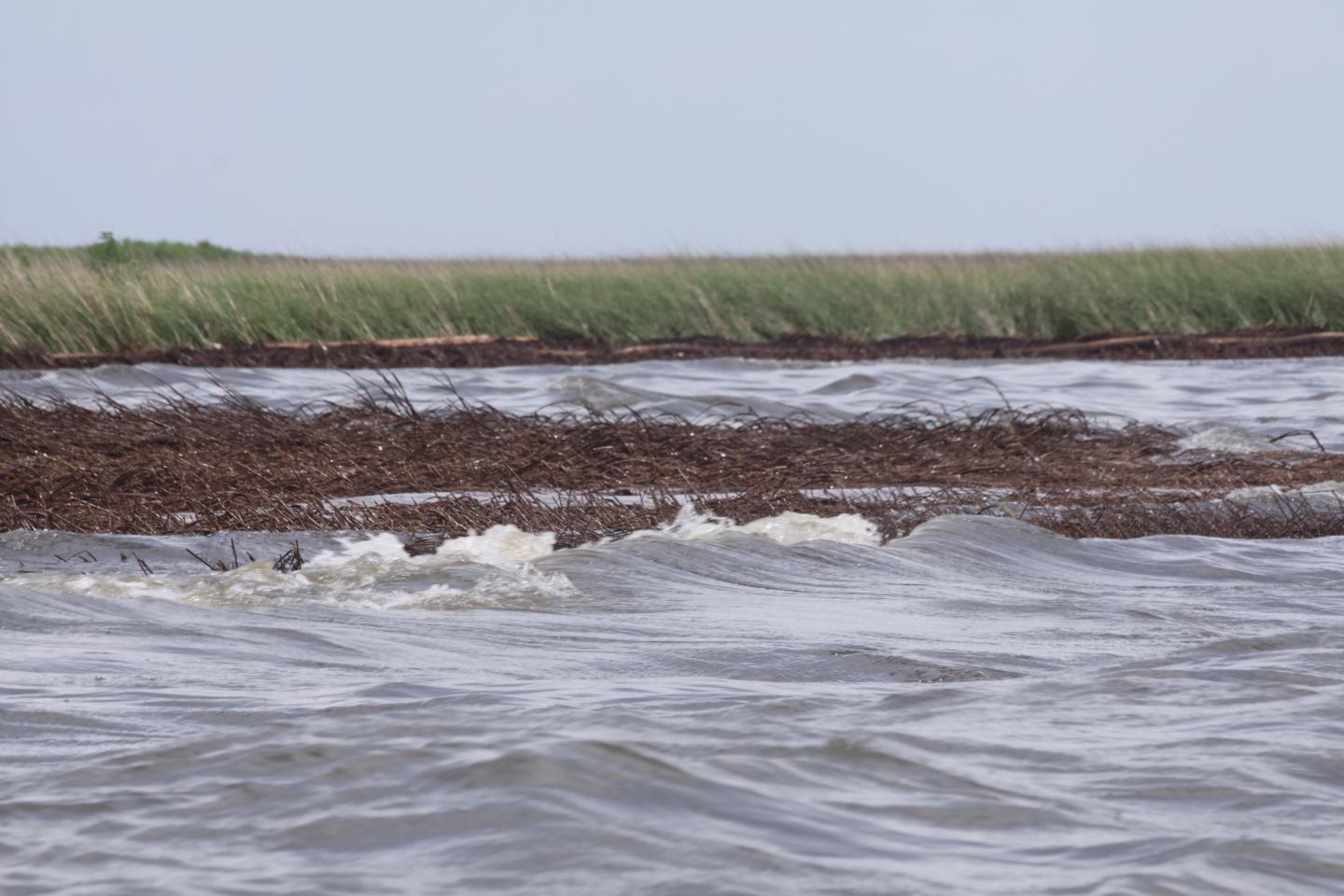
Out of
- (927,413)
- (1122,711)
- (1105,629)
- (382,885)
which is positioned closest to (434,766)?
(382,885)

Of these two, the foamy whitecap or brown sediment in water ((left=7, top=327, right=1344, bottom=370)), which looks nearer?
the foamy whitecap

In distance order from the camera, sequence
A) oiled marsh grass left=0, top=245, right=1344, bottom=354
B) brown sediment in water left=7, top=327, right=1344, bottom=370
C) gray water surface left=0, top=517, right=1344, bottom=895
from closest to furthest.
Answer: gray water surface left=0, top=517, right=1344, bottom=895, brown sediment in water left=7, top=327, right=1344, bottom=370, oiled marsh grass left=0, top=245, right=1344, bottom=354

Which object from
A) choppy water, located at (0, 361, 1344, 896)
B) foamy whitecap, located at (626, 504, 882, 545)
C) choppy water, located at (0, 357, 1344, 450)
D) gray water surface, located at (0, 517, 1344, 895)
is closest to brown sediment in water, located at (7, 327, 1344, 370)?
choppy water, located at (0, 357, 1344, 450)

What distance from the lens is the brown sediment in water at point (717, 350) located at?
18688mm

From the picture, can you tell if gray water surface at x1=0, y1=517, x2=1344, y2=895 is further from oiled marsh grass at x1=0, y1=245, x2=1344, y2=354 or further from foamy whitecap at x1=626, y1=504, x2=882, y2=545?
oiled marsh grass at x1=0, y1=245, x2=1344, y2=354

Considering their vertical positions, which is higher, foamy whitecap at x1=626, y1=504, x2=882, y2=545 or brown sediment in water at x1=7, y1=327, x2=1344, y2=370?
brown sediment in water at x1=7, y1=327, x2=1344, y2=370

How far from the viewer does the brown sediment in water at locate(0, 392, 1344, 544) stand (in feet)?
27.0

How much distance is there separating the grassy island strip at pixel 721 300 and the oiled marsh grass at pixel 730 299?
0.03 metres

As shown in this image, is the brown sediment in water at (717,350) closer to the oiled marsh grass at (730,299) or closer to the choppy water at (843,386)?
the choppy water at (843,386)

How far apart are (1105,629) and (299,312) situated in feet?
55.5

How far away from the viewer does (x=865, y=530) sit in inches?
318

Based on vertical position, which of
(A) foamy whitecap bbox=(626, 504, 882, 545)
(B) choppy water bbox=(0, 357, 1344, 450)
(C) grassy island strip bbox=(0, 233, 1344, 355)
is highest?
(C) grassy island strip bbox=(0, 233, 1344, 355)

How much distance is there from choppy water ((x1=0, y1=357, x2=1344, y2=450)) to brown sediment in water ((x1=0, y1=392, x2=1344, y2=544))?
1.28 meters

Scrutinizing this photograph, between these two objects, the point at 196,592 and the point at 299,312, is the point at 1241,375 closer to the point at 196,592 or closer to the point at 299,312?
the point at 299,312
